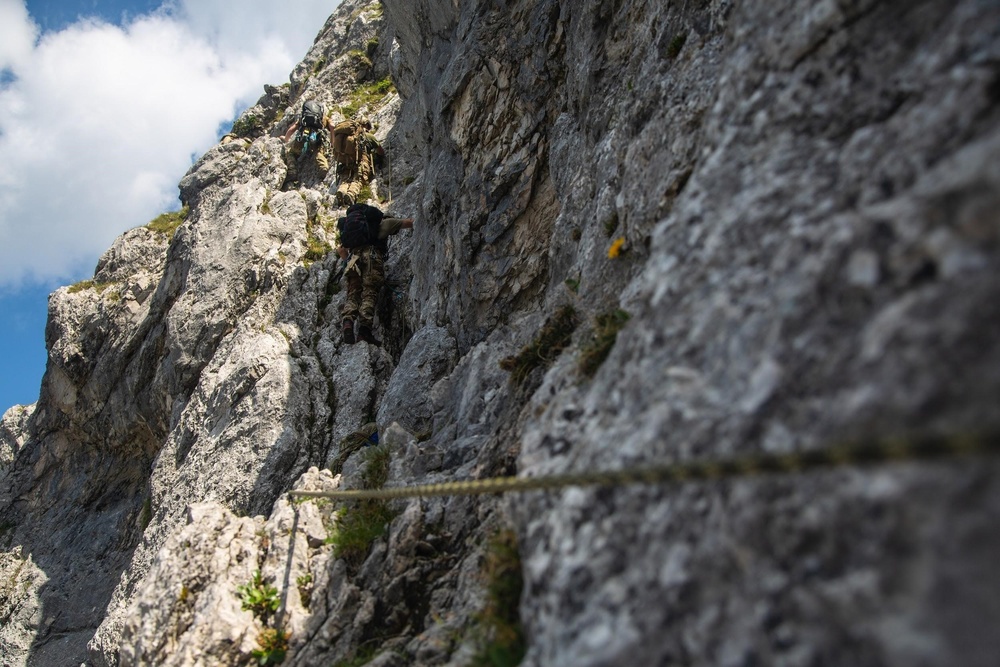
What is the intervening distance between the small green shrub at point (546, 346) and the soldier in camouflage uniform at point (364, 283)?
905 cm

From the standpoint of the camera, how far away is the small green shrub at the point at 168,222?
29.5m

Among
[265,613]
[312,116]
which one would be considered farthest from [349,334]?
[312,116]

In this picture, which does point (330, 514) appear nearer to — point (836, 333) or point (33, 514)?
point (836, 333)

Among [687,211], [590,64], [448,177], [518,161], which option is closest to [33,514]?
[448,177]

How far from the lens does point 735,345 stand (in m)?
3.27

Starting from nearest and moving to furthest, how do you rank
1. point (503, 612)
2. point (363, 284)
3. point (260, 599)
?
point (503, 612)
point (260, 599)
point (363, 284)

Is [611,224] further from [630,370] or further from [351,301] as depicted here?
[351,301]

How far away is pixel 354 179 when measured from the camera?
988 inches

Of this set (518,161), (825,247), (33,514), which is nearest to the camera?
(825,247)

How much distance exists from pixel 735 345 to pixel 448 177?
1358 cm

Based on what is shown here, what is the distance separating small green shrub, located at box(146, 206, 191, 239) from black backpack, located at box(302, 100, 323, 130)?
7.51 meters

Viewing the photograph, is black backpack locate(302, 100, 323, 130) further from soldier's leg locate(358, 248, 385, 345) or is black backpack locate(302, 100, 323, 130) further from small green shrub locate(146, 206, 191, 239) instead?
soldier's leg locate(358, 248, 385, 345)

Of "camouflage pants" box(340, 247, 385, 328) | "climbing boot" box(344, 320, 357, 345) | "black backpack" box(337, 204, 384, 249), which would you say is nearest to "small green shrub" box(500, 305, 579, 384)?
"climbing boot" box(344, 320, 357, 345)

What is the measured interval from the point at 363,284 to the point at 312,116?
14.6m
